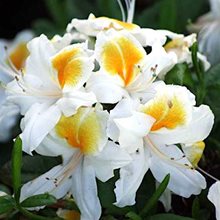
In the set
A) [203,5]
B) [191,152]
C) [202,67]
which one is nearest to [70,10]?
[203,5]

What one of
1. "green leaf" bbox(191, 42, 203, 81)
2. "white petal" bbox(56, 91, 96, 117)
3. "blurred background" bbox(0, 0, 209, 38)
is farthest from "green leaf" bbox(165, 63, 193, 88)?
"blurred background" bbox(0, 0, 209, 38)

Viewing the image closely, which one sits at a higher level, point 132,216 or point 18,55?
point 132,216

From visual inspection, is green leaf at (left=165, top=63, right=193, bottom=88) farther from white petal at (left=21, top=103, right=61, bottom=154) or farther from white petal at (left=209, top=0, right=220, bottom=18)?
white petal at (left=209, top=0, right=220, bottom=18)

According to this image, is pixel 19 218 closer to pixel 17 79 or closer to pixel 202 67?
pixel 17 79

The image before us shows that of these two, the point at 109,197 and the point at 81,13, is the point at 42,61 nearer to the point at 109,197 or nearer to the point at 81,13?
the point at 109,197

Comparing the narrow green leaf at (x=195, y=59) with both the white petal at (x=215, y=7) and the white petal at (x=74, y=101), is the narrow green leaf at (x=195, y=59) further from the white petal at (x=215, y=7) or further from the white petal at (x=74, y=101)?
the white petal at (x=215, y=7)

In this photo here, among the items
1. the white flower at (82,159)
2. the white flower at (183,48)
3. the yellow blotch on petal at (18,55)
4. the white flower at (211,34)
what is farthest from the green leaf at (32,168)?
the yellow blotch on petal at (18,55)

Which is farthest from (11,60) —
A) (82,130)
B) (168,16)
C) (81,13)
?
(82,130)
